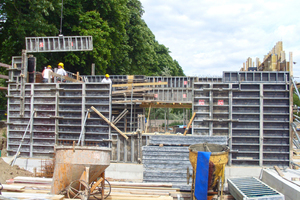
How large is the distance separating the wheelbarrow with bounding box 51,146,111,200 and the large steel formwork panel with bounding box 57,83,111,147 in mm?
6252

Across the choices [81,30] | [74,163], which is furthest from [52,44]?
[74,163]

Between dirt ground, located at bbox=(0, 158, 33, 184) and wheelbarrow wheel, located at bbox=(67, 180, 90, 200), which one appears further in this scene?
dirt ground, located at bbox=(0, 158, 33, 184)

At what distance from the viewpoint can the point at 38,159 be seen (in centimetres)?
1491

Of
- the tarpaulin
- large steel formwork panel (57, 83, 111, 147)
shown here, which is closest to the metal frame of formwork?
large steel formwork panel (57, 83, 111, 147)

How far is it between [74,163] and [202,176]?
13.0 feet

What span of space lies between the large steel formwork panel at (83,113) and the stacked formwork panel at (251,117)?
4.94 metres

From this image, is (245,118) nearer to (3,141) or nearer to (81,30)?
(3,141)

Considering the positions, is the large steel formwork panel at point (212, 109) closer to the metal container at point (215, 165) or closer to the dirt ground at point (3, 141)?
the metal container at point (215, 165)

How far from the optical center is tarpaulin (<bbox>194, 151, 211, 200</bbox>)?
27.5ft

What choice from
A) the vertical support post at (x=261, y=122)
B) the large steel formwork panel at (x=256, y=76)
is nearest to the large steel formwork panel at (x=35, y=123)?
the large steel formwork panel at (x=256, y=76)

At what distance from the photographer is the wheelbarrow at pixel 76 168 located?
7754mm

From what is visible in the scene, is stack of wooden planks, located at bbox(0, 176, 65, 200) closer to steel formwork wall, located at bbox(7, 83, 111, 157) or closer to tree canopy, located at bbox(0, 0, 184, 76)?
steel formwork wall, located at bbox(7, 83, 111, 157)

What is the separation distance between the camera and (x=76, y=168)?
7.76 metres

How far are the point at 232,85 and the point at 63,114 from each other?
9.50 m
